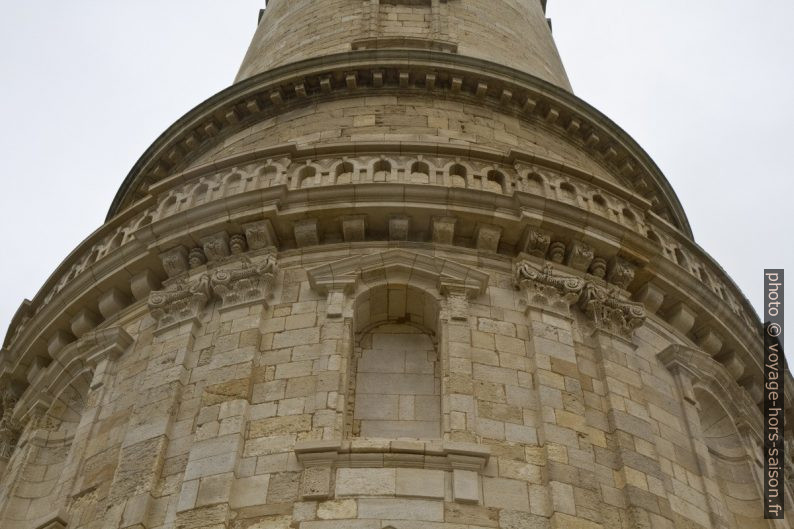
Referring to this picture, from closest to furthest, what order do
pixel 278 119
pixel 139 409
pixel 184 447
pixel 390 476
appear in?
pixel 390 476 → pixel 184 447 → pixel 139 409 → pixel 278 119

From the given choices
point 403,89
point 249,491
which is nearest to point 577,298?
point 249,491

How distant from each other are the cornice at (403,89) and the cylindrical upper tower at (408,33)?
213 cm

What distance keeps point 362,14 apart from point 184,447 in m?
14.0

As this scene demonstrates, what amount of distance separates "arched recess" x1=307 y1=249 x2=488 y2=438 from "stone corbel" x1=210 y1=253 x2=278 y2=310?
663 millimetres

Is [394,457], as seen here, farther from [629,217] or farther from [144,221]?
[144,221]

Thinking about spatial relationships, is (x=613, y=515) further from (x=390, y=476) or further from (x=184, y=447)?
(x=184, y=447)

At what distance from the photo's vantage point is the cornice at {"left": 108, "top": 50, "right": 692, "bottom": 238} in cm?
1903

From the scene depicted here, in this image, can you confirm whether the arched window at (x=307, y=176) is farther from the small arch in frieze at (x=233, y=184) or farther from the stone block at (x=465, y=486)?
the stone block at (x=465, y=486)

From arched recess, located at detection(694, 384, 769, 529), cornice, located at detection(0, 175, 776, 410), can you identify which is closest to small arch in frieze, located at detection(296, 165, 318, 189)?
cornice, located at detection(0, 175, 776, 410)

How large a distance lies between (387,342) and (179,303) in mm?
2928

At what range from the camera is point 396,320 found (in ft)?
45.6

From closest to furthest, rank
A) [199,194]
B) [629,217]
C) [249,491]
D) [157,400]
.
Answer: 1. [249,491]
2. [157,400]
3. [199,194]
4. [629,217]

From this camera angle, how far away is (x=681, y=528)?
11.5 metres

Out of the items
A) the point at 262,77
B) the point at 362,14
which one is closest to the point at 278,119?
the point at 262,77
